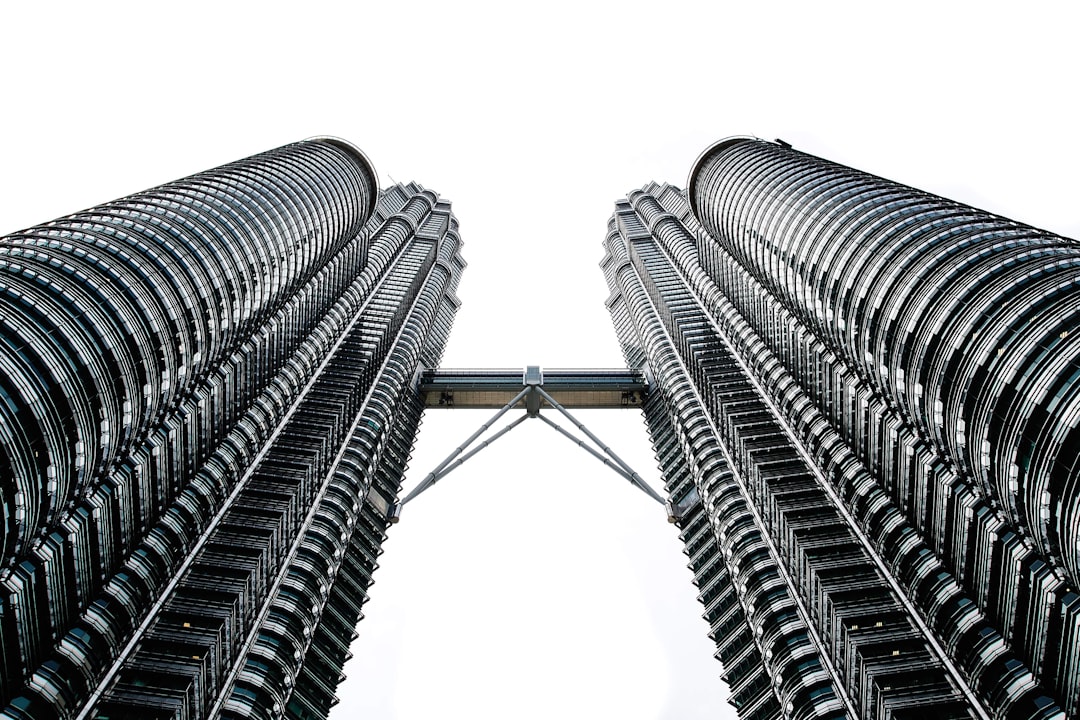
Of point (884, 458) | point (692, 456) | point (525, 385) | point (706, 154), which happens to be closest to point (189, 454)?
point (692, 456)

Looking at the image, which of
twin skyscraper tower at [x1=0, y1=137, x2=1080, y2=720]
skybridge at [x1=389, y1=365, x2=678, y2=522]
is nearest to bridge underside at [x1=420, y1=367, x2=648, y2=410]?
skybridge at [x1=389, y1=365, x2=678, y2=522]

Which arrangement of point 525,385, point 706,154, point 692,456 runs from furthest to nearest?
point 525,385
point 706,154
point 692,456

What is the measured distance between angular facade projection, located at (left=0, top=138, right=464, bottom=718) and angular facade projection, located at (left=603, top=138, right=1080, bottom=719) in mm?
34692

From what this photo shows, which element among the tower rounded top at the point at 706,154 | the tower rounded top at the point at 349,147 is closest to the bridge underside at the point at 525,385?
the tower rounded top at the point at 706,154

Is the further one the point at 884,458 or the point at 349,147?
the point at 349,147

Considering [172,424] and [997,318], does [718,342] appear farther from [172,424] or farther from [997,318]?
[172,424]

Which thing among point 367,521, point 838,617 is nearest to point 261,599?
point 367,521

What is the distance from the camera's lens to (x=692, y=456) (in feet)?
282

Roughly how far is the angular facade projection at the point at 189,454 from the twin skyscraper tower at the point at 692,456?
0.79 feet

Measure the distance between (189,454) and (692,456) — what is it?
48449 millimetres

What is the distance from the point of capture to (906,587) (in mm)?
56750

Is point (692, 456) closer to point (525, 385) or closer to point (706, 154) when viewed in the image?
point (525, 385)

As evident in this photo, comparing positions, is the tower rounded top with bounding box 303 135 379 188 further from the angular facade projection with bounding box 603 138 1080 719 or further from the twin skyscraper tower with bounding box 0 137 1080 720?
the angular facade projection with bounding box 603 138 1080 719

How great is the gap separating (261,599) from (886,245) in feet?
170
